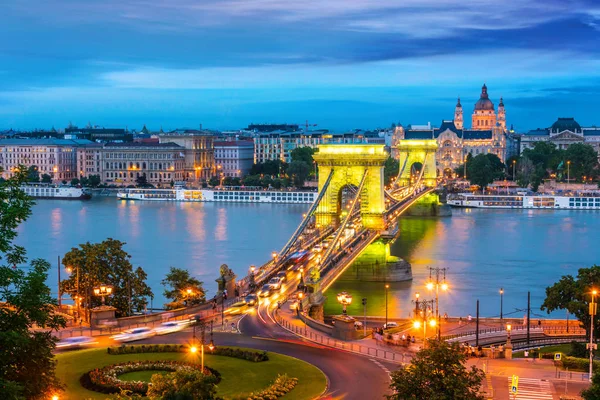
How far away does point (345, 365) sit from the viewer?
1839 cm

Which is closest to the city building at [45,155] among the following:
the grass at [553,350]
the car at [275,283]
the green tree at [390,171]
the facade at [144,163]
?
the facade at [144,163]

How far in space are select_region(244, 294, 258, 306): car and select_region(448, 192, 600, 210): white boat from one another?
2123 inches

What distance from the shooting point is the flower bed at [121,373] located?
53.5ft

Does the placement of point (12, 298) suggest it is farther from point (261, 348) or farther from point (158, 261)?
point (158, 261)

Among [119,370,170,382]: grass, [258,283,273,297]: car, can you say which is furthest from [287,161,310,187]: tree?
[119,370,170,382]: grass

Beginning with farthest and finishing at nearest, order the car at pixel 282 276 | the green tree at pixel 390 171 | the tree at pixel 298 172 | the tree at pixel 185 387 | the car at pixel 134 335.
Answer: the green tree at pixel 390 171 → the tree at pixel 298 172 → the car at pixel 282 276 → the car at pixel 134 335 → the tree at pixel 185 387

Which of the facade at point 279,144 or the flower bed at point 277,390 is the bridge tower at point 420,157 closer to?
→ the facade at point 279,144

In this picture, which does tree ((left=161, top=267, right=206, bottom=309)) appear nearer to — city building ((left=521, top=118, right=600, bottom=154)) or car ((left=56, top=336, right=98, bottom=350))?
car ((left=56, top=336, right=98, bottom=350))

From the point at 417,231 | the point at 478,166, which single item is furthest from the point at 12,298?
the point at 478,166

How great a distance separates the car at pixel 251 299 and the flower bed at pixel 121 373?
6837mm

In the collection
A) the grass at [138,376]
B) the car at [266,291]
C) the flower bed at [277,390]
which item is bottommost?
the grass at [138,376]

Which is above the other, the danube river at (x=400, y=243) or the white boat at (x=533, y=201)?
the white boat at (x=533, y=201)

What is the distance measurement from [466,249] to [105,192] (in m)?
55.3

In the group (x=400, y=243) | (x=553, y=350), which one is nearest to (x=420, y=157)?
(x=400, y=243)
